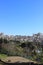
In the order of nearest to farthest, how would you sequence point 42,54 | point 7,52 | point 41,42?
point 42,54, point 7,52, point 41,42

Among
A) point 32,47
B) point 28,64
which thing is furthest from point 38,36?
point 28,64

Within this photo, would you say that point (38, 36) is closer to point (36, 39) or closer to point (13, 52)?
point (36, 39)

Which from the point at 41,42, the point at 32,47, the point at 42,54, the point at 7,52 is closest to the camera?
the point at 42,54

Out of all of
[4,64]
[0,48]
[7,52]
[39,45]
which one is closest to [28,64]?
[4,64]

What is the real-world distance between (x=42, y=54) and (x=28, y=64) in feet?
32.4

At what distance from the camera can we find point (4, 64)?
21672 mm

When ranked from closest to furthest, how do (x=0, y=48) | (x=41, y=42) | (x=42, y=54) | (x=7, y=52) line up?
(x=42, y=54) < (x=7, y=52) < (x=0, y=48) < (x=41, y=42)

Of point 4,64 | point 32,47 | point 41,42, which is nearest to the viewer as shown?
point 4,64

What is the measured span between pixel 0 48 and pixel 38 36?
32.7 ft

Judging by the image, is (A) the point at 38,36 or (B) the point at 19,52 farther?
(A) the point at 38,36

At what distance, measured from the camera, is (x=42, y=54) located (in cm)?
3138

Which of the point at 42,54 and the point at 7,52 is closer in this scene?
the point at 42,54

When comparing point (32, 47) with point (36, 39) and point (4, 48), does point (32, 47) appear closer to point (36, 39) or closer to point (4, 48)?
point (36, 39)

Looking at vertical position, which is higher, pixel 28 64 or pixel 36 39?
pixel 36 39
